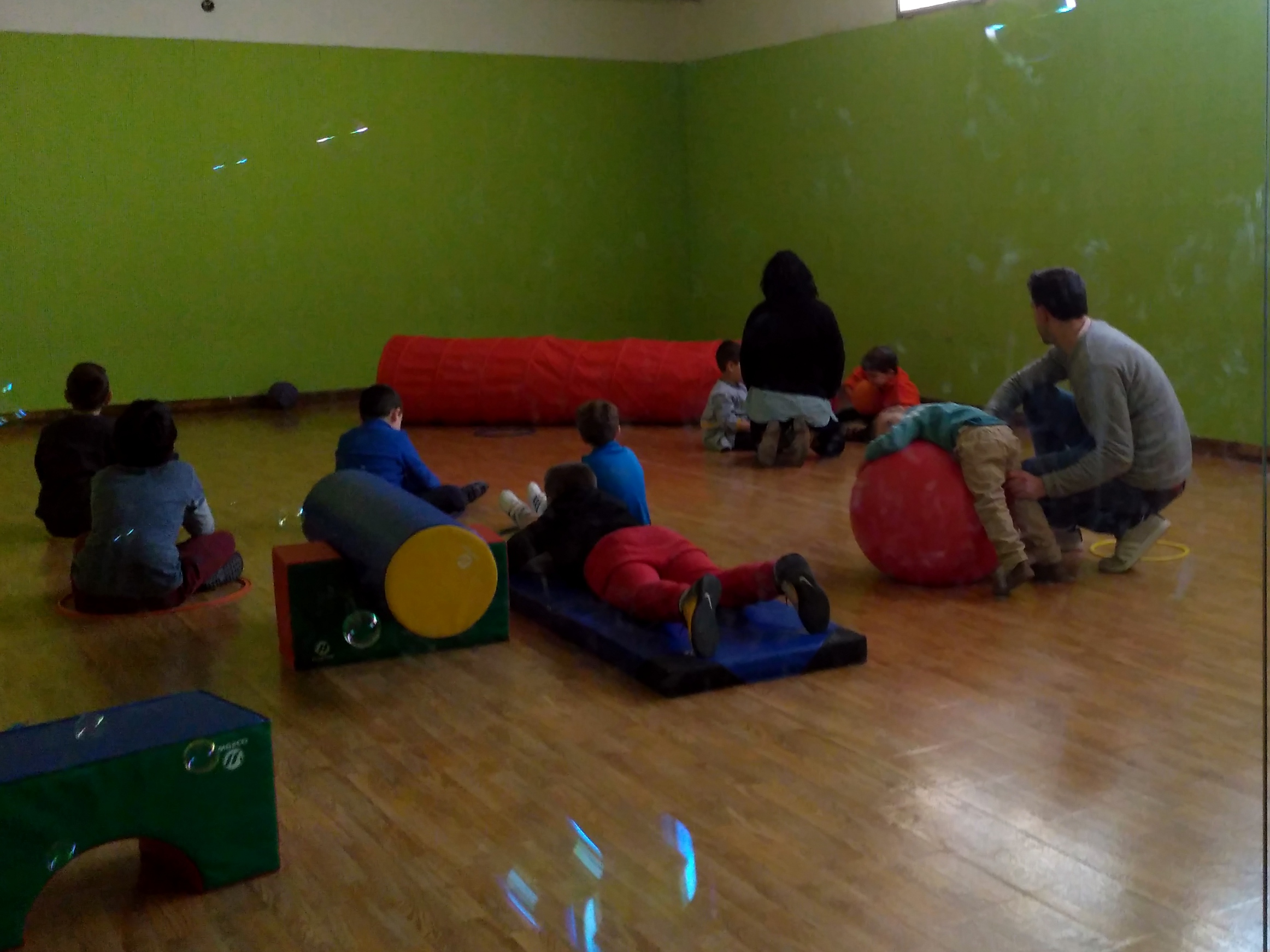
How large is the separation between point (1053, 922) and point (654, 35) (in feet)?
25.6

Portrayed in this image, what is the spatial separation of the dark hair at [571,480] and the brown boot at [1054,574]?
1336 mm

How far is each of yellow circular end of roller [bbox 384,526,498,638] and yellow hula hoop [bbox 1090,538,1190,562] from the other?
200 centimetres

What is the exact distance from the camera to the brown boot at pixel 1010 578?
3.52m

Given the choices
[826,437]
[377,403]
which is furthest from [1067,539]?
[377,403]

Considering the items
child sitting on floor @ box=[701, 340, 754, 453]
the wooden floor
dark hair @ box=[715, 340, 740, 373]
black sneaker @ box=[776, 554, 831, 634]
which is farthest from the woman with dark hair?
Answer: black sneaker @ box=[776, 554, 831, 634]

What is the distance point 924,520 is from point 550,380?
374 cm

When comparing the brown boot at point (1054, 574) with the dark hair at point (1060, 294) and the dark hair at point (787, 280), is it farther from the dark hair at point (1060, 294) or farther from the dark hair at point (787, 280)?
the dark hair at point (787, 280)

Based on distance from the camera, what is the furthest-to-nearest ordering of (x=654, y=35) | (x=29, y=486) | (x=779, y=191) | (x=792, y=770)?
(x=654, y=35), (x=779, y=191), (x=29, y=486), (x=792, y=770)

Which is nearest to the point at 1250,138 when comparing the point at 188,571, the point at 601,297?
the point at 188,571

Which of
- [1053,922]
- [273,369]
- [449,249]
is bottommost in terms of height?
[1053,922]

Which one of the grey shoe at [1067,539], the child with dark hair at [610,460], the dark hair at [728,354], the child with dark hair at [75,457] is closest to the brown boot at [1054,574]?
the grey shoe at [1067,539]

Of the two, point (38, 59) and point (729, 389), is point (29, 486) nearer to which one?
point (38, 59)

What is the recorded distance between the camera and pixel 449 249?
26.8 ft

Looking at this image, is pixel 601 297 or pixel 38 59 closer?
pixel 38 59
